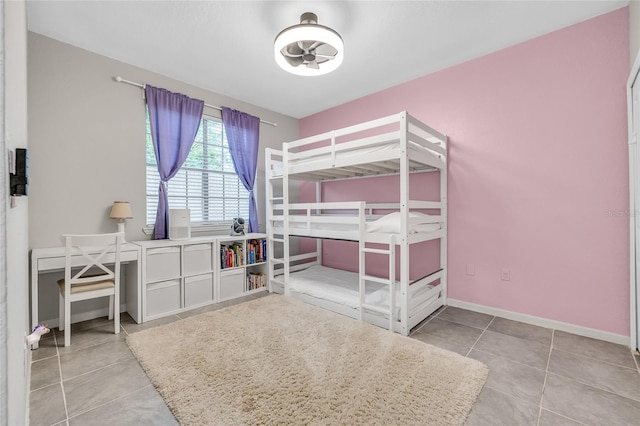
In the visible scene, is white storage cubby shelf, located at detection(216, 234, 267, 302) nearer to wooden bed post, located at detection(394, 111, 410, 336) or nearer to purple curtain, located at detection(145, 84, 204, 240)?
purple curtain, located at detection(145, 84, 204, 240)

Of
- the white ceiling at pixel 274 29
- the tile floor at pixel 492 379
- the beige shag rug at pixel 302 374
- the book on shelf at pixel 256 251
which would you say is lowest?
the tile floor at pixel 492 379

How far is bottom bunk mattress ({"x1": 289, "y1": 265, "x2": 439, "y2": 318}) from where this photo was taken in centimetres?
271

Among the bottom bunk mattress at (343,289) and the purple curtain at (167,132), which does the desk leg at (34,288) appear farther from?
the bottom bunk mattress at (343,289)

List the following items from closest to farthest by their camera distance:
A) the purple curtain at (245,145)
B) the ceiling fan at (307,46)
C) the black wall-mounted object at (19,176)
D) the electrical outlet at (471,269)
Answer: the black wall-mounted object at (19,176) → the ceiling fan at (307,46) → the electrical outlet at (471,269) → the purple curtain at (245,145)

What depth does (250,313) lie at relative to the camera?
2828 millimetres

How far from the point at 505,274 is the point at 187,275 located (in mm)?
3232

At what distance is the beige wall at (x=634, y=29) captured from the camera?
199cm

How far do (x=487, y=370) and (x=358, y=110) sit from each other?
130 inches

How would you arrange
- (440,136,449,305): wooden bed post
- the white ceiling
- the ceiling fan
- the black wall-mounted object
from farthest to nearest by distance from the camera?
(440,136,449,305): wooden bed post, the white ceiling, the ceiling fan, the black wall-mounted object

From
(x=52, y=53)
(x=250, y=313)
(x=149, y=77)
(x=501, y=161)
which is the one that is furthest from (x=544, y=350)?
(x=52, y=53)

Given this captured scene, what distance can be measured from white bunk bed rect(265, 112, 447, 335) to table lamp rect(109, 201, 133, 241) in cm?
148

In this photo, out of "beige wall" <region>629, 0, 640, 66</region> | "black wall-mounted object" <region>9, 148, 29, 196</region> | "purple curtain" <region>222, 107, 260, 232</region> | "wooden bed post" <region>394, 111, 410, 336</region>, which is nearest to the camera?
"black wall-mounted object" <region>9, 148, 29, 196</region>

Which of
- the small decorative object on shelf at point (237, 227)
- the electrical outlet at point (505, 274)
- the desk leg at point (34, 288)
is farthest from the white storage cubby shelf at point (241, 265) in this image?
the electrical outlet at point (505, 274)

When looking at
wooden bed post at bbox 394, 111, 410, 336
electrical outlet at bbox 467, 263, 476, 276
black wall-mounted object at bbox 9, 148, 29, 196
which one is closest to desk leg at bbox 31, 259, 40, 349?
black wall-mounted object at bbox 9, 148, 29, 196
